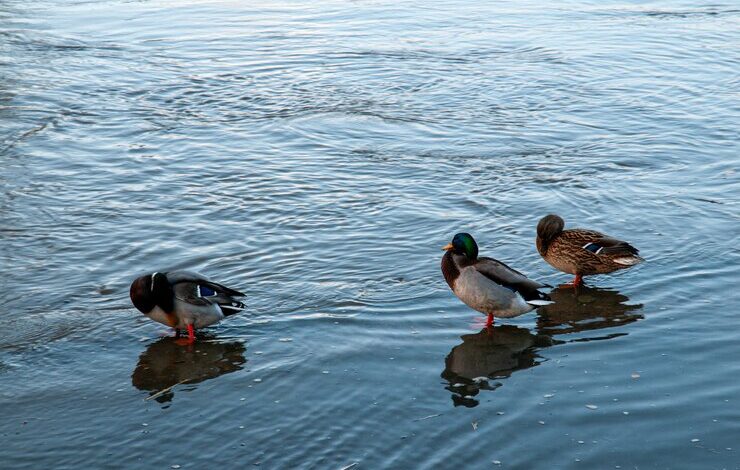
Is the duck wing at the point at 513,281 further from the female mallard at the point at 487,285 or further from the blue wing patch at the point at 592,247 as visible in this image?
the blue wing patch at the point at 592,247

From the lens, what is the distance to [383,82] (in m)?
15.3

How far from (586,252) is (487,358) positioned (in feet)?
5.57

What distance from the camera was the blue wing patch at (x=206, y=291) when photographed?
24.0 ft

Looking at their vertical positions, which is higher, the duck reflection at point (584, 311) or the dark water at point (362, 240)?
the dark water at point (362, 240)

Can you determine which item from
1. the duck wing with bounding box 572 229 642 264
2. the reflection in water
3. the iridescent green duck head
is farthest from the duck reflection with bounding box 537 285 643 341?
the iridescent green duck head

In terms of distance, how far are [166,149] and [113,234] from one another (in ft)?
9.53

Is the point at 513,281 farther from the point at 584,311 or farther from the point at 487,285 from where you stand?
the point at 584,311

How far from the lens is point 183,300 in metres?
7.20

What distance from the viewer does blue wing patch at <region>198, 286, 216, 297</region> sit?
7311 mm

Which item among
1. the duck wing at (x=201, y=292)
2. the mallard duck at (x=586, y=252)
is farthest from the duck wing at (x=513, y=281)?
the duck wing at (x=201, y=292)

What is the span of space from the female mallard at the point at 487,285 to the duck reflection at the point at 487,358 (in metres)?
0.18

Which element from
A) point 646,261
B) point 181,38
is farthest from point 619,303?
point 181,38

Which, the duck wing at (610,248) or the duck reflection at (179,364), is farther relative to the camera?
the duck wing at (610,248)

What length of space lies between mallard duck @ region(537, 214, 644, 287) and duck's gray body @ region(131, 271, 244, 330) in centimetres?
269
